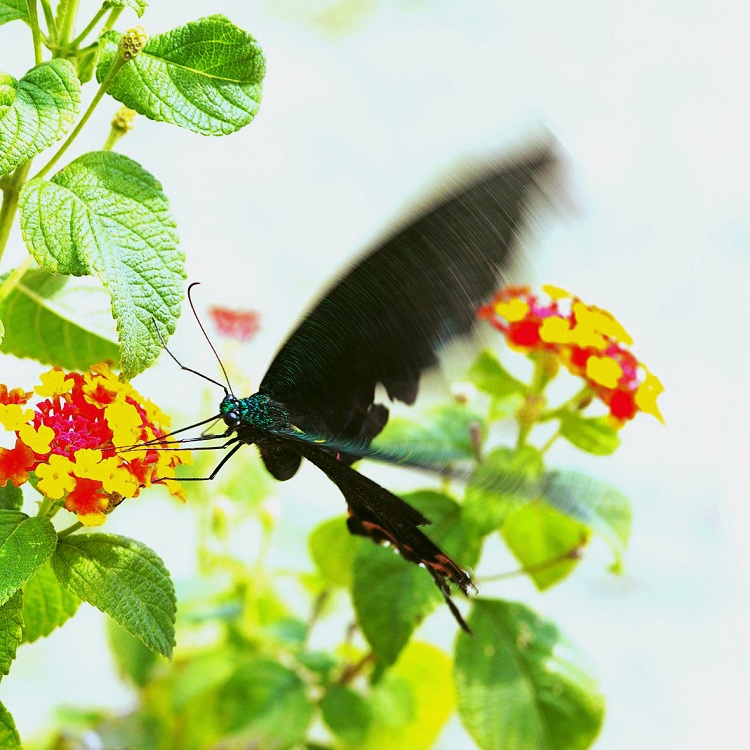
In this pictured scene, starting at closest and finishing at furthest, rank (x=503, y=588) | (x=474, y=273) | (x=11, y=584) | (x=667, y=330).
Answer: (x=11, y=584) < (x=474, y=273) < (x=503, y=588) < (x=667, y=330)

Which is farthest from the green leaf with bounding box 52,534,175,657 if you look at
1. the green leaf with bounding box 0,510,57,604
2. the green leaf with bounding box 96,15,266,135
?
the green leaf with bounding box 96,15,266,135

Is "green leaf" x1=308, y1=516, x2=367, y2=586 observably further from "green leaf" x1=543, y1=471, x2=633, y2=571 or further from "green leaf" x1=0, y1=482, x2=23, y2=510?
"green leaf" x1=0, y1=482, x2=23, y2=510

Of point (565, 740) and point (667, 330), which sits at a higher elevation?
point (667, 330)

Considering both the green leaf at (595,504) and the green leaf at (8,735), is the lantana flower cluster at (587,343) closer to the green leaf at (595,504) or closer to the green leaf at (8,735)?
the green leaf at (595,504)

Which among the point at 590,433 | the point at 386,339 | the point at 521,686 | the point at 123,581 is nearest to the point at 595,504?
the point at 590,433

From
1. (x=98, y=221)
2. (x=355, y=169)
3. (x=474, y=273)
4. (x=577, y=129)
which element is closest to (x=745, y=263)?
(x=577, y=129)

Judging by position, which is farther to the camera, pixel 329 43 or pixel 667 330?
pixel 329 43

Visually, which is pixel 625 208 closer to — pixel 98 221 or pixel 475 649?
pixel 475 649
